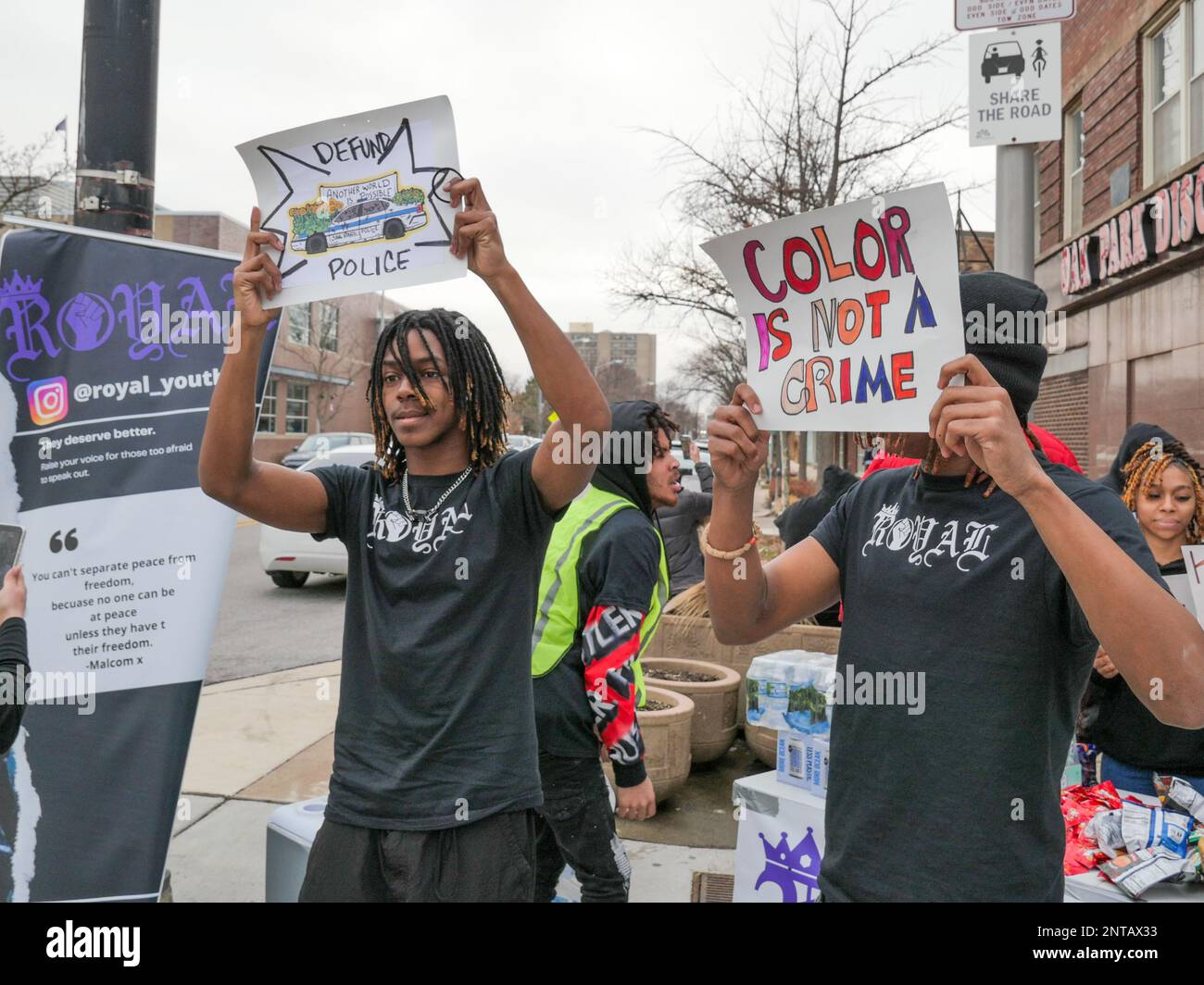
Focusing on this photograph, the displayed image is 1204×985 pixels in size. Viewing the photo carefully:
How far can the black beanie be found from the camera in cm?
177

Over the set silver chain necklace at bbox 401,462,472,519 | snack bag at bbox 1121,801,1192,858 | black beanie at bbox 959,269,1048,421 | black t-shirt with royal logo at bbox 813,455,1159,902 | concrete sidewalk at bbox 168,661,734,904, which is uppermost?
black beanie at bbox 959,269,1048,421

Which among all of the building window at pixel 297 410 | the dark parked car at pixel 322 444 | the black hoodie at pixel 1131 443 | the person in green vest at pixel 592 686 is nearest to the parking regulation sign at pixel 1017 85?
the black hoodie at pixel 1131 443

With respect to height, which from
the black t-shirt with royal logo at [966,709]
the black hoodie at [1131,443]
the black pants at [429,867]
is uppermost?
the black hoodie at [1131,443]

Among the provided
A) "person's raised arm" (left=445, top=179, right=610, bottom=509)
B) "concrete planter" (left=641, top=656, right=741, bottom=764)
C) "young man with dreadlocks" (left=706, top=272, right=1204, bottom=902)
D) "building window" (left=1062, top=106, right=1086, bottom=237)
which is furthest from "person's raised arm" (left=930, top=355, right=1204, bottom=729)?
"building window" (left=1062, top=106, right=1086, bottom=237)

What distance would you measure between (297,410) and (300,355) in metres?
4.29

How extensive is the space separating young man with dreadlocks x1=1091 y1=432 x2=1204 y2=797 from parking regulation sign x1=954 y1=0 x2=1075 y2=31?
186 cm

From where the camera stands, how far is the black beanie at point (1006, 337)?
177cm

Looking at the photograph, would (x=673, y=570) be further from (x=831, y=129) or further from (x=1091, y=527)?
(x=831, y=129)

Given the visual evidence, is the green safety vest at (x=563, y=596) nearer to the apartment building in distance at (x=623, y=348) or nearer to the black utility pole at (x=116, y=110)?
the black utility pole at (x=116, y=110)

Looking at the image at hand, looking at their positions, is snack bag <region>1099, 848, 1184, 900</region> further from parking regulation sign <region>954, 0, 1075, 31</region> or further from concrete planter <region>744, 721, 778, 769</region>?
parking regulation sign <region>954, 0, 1075, 31</region>

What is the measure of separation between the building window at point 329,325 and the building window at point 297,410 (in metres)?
2.33

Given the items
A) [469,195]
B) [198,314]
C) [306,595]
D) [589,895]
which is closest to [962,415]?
[469,195]

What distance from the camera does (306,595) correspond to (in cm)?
1195

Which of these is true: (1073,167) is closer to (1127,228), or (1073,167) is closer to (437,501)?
(1127,228)
